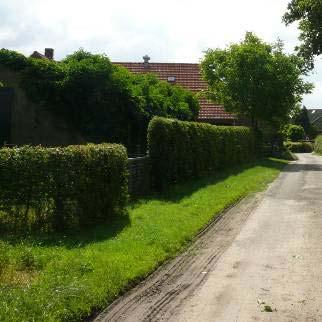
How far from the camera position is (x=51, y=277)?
23.7ft

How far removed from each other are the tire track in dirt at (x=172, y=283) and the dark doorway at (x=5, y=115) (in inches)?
624

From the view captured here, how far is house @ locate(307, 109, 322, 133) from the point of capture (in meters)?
116

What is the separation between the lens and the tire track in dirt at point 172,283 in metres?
6.30

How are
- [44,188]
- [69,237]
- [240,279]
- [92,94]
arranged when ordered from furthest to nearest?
[92,94], [44,188], [69,237], [240,279]

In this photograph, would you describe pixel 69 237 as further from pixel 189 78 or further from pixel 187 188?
pixel 189 78

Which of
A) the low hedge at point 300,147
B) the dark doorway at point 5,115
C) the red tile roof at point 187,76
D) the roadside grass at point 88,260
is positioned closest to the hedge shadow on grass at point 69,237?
the roadside grass at point 88,260

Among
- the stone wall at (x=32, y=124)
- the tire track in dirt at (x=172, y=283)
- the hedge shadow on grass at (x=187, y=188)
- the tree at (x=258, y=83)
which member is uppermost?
the tree at (x=258, y=83)

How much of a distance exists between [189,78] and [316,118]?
84370 mm

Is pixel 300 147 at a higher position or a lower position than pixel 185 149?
lower

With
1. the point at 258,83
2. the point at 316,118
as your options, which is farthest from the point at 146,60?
the point at 316,118

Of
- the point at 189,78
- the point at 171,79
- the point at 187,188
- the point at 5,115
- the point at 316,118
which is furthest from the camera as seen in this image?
the point at 316,118

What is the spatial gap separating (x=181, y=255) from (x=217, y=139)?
53.1ft

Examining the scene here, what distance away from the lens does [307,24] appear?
32.2 metres

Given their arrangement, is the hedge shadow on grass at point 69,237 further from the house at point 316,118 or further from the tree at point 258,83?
the house at point 316,118
